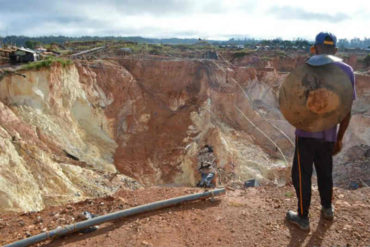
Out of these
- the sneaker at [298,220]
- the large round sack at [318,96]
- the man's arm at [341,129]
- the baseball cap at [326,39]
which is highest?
the baseball cap at [326,39]

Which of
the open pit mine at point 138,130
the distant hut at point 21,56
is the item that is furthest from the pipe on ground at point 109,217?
the distant hut at point 21,56

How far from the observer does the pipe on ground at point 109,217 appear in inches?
136

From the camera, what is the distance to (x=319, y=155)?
3.62m

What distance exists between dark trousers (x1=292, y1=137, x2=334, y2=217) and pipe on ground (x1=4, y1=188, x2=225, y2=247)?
3.95 feet

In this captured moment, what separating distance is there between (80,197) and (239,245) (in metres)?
8.47

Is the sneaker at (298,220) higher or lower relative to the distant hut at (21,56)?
lower

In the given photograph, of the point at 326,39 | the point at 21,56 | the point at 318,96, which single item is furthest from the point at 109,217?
the point at 21,56

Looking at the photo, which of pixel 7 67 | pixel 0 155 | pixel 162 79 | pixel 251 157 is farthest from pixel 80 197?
pixel 162 79

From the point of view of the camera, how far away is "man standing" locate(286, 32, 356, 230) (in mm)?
3488

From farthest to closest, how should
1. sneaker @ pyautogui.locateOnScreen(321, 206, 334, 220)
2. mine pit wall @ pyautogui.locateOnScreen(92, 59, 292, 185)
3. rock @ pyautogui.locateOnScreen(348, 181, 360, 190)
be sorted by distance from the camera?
mine pit wall @ pyautogui.locateOnScreen(92, 59, 292, 185) < rock @ pyautogui.locateOnScreen(348, 181, 360, 190) < sneaker @ pyautogui.locateOnScreen(321, 206, 334, 220)

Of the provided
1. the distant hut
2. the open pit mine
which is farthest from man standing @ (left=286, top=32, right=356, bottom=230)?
the distant hut

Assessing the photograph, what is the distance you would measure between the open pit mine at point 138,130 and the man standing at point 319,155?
3972mm

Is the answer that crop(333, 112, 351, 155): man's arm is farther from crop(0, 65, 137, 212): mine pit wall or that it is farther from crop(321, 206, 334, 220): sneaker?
crop(0, 65, 137, 212): mine pit wall

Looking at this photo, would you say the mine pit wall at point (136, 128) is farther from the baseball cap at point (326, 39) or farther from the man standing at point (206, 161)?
the baseball cap at point (326, 39)
